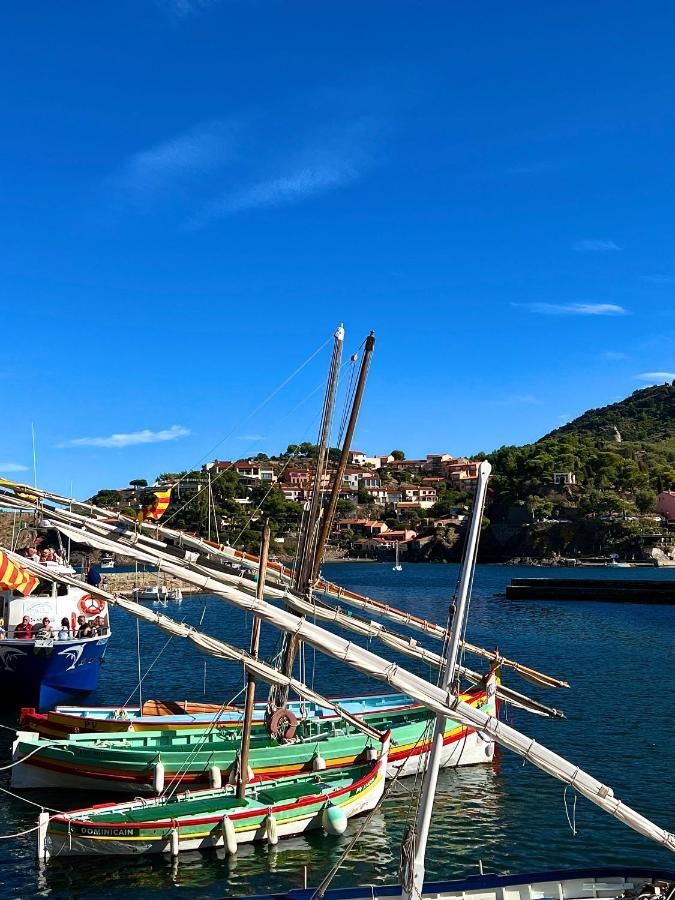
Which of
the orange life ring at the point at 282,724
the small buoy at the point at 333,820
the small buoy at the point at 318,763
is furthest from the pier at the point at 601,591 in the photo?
the small buoy at the point at 333,820

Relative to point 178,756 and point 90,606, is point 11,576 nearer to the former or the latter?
point 178,756

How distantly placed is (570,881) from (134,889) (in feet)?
32.9

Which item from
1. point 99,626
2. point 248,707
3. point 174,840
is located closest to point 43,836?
point 174,840

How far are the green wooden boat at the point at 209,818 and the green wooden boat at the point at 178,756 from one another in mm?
1385

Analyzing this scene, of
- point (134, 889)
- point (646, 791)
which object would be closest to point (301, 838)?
point (134, 889)

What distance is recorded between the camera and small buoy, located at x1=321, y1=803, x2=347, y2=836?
21547 mm

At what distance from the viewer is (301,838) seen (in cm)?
2141

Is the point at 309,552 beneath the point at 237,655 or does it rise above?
above

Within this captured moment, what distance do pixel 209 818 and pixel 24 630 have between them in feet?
65.3

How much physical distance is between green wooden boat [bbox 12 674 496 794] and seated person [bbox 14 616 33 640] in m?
11.1

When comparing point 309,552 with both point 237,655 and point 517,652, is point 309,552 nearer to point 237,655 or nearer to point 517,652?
point 237,655

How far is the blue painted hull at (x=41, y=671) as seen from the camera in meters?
35.9

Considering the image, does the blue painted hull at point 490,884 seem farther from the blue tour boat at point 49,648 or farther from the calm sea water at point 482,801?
the blue tour boat at point 49,648

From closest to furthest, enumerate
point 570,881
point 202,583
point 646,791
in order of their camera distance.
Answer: point 570,881
point 202,583
point 646,791
